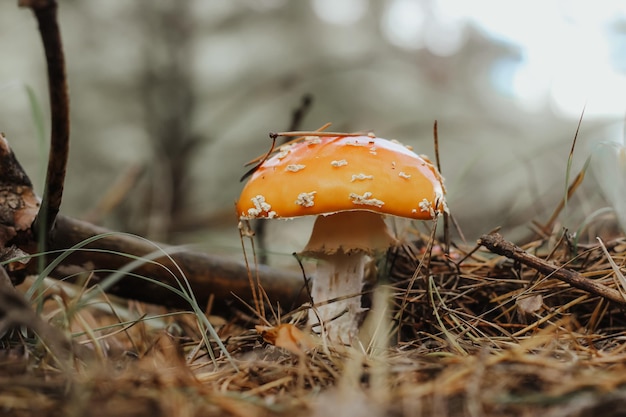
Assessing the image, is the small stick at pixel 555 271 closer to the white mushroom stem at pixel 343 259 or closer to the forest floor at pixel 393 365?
the forest floor at pixel 393 365

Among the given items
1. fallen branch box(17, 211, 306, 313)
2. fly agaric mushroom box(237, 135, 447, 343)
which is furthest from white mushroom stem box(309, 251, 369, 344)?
fallen branch box(17, 211, 306, 313)

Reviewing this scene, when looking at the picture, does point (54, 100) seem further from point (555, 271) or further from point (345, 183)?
point (555, 271)

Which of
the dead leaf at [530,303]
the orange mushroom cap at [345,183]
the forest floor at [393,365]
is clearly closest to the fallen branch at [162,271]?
the forest floor at [393,365]

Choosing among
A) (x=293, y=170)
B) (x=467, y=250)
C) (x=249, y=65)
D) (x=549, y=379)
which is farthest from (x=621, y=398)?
(x=249, y=65)

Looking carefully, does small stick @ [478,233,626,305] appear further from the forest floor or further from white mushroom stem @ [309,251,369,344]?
white mushroom stem @ [309,251,369,344]

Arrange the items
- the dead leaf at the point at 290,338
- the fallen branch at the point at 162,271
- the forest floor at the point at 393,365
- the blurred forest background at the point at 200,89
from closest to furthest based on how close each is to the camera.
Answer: the forest floor at the point at 393,365
the dead leaf at the point at 290,338
the fallen branch at the point at 162,271
the blurred forest background at the point at 200,89

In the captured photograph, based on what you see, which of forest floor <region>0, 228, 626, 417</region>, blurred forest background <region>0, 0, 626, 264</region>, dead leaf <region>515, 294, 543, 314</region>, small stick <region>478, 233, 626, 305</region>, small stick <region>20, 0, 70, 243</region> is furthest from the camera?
blurred forest background <region>0, 0, 626, 264</region>

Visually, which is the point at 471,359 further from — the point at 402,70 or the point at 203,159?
the point at 402,70
